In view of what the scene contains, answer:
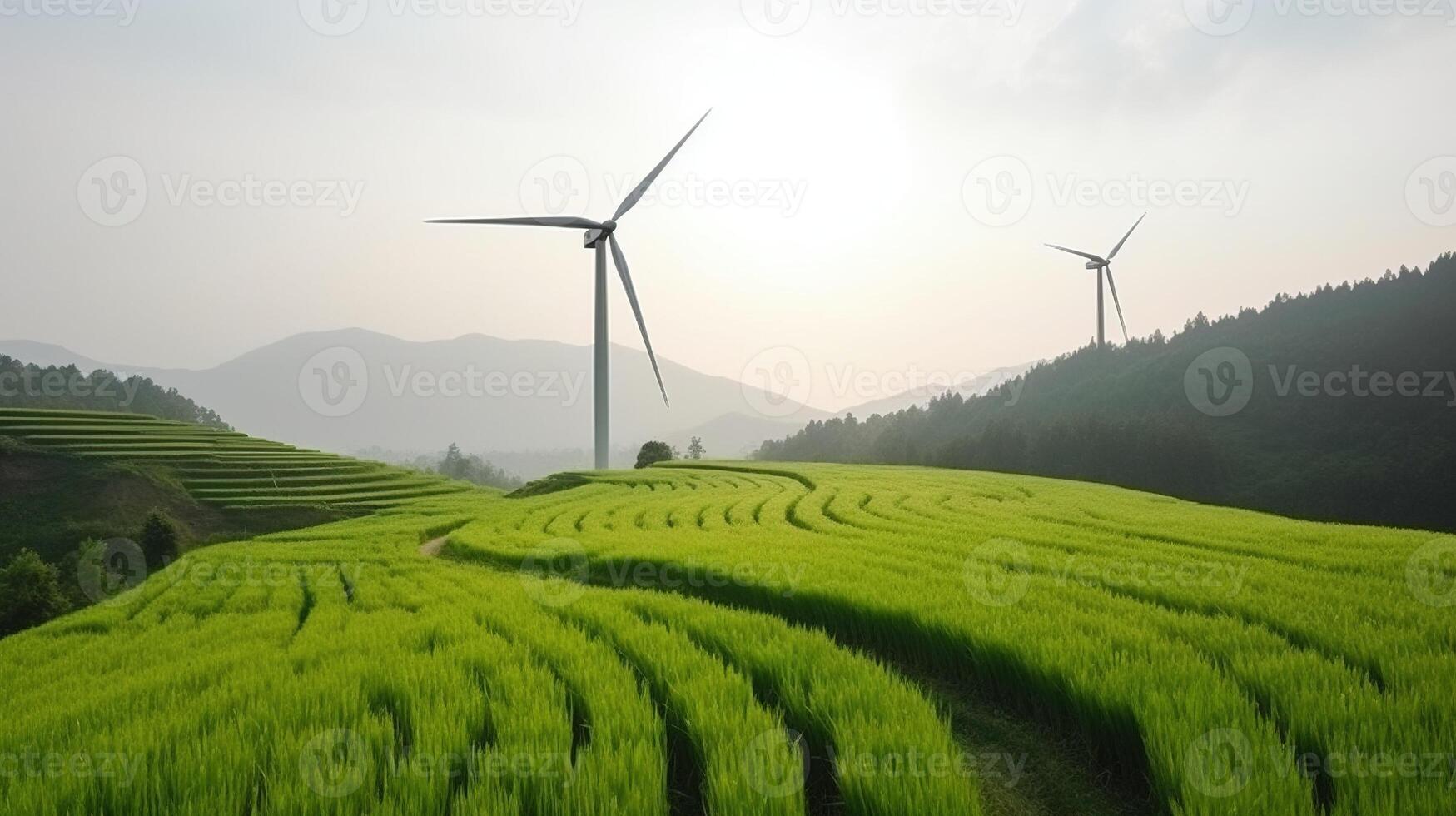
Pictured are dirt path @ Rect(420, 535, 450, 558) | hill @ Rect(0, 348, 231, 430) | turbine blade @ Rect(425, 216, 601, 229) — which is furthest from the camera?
hill @ Rect(0, 348, 231, 430)

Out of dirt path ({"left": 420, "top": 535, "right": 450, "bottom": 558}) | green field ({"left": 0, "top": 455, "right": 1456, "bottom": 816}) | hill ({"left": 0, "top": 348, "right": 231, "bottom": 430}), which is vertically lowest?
dirt path ({"left": 420, "top": 535, "right": 450, "bottom": 558})

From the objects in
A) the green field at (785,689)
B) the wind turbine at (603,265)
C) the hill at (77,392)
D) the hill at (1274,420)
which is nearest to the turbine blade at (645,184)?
the wind turbine at (603,265)

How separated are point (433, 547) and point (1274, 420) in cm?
10269

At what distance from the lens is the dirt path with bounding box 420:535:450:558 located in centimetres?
1837

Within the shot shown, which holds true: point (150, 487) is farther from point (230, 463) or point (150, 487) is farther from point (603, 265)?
point (603, 265)

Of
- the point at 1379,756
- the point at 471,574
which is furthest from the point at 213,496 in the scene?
the point at 1379,756

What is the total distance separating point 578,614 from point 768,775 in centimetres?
487

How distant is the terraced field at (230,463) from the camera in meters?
45.0

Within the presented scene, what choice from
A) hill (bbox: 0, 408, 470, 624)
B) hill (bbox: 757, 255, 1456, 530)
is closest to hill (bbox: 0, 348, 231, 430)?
hill (bbox: 0, 408, 470, 624)

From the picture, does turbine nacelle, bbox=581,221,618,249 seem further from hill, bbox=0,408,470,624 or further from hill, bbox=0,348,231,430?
hill, bbox=0,348,231,430

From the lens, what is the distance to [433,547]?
19922mm

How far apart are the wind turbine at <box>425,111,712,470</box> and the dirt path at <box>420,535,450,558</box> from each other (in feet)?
58.3

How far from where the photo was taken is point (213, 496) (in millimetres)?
43875

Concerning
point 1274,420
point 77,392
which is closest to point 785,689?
point 1274,420
